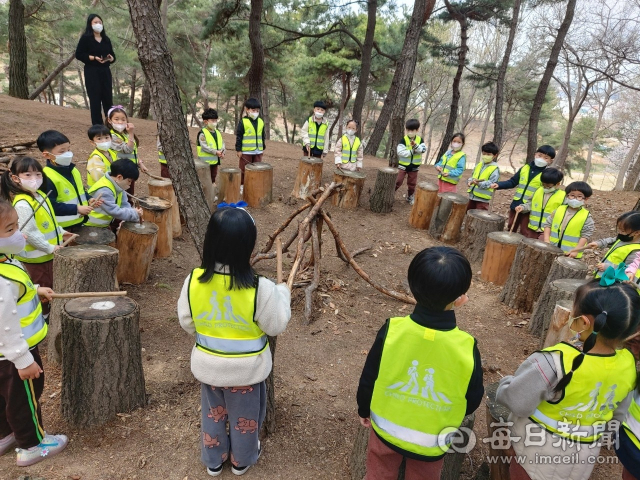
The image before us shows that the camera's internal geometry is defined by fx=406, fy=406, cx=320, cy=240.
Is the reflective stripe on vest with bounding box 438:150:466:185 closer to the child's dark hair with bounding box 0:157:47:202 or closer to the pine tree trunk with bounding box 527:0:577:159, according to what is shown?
the pine tree trunk with bounding box 527:0:577:159

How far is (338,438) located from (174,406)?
1233mm

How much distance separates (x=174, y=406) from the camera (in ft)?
9.89

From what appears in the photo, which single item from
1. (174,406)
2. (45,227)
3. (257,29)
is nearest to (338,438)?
(174,406)

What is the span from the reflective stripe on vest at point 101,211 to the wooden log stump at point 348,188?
4296mm

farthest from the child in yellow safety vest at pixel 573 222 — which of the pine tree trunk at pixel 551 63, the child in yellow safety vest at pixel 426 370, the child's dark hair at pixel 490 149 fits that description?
the pine tree trunk at pixel 551 63

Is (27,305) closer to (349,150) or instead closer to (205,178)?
(205,178)

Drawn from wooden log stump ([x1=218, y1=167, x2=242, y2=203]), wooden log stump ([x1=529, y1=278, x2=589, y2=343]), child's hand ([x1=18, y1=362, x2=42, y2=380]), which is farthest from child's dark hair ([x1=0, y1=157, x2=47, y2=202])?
wooden log stump ([x1=529, y1=278, x2=589, y2=343])

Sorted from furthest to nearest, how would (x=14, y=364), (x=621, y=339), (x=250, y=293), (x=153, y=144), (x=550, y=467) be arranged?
1. (x=153, y=144)
2. (x=14, y=364)
3. (x=250, y=293)
4. (x=550, y=467)
5. (x=621, y=339)

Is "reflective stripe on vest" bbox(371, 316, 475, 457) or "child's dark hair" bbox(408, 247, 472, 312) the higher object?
"child's dark hair" bbox(408, 247, 472, 312)

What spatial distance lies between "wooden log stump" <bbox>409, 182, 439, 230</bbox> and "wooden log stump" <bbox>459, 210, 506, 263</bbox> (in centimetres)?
106

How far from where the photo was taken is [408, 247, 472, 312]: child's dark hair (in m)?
1.59

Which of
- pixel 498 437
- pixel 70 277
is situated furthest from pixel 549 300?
pixel 70 277

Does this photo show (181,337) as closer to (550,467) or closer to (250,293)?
(250,293)

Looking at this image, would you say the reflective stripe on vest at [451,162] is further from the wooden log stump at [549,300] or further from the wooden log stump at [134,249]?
the wooden log stump at [134,249]
